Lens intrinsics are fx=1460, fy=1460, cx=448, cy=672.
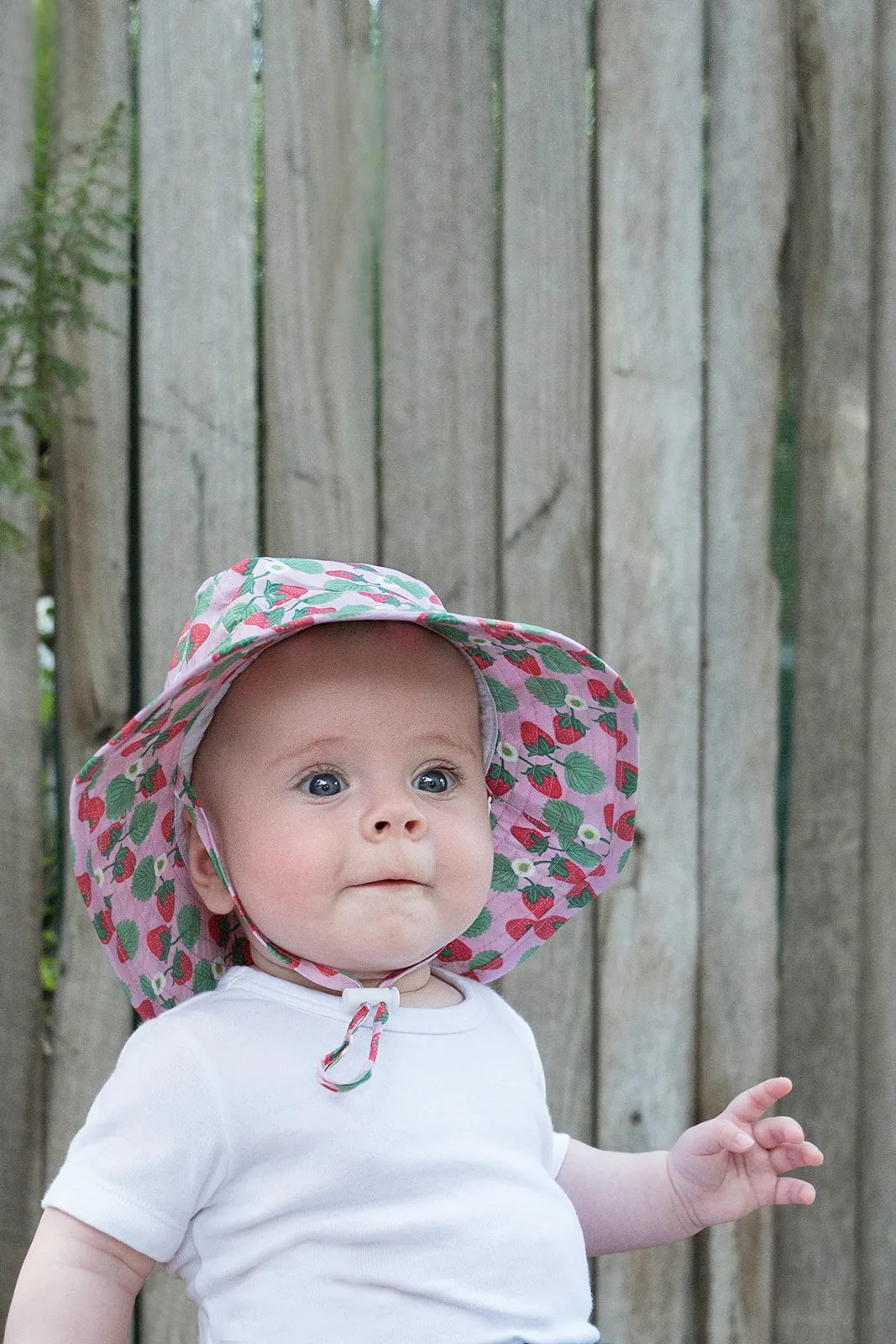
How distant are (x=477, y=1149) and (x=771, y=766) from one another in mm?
1256

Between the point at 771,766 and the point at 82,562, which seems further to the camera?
the point at 771,766

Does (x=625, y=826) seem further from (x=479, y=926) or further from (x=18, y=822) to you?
(x=18, y=822)

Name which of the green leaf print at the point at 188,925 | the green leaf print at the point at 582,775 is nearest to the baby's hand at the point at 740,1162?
the green leaf print at the point at 582,775

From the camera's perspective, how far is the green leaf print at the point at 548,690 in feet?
5.69

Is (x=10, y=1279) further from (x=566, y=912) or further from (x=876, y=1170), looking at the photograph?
(x=876, y=1170)

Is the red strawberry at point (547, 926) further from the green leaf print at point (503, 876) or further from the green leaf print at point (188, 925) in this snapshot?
the green leaf print at point (188, 925)

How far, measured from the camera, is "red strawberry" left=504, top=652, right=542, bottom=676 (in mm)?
1703

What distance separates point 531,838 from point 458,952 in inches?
6.5

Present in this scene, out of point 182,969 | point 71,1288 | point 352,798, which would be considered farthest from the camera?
point 182,969

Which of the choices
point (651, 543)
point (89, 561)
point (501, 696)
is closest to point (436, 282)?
point (651, 543)

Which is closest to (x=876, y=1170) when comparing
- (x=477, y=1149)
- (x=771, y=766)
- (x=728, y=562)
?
(x=771, y=766)

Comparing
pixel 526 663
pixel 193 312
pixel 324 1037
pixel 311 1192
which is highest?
pixel 193 312

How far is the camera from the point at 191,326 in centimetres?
236

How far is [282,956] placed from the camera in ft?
5.01
